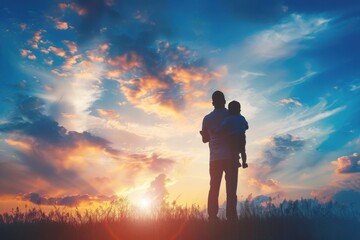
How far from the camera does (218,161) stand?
828 cm

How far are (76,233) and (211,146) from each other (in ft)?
11.8

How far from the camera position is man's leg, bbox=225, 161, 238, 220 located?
27.1 ft

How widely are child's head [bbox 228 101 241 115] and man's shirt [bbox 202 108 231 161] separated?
0.94ft

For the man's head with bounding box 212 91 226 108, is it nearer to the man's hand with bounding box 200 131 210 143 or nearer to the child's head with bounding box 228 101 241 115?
the child's head with bounding box 228 101 241 115

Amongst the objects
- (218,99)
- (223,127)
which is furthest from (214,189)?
(218,99)

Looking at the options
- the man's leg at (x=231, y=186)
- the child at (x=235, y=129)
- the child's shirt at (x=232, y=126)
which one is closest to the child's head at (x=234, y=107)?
the child at (x=235, y=129)

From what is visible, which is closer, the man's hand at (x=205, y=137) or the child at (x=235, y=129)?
the child at (x=235, y=129)

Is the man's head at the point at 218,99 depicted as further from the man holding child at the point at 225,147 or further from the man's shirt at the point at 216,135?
the man's shirt at the point at 216,135

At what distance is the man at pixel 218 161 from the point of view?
8250 millimetres

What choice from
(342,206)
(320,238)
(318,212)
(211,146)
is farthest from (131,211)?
(342,206)

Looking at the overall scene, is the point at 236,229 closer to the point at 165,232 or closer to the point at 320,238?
the point at 165,232

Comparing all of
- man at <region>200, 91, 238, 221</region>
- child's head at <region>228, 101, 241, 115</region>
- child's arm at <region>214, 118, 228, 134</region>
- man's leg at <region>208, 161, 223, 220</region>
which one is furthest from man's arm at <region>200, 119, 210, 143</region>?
child's head at <region>228, 101, 241, 115</region>

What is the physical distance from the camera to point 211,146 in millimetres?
8531

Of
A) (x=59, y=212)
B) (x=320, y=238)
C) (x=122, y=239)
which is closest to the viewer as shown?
(x=122, y=239)
